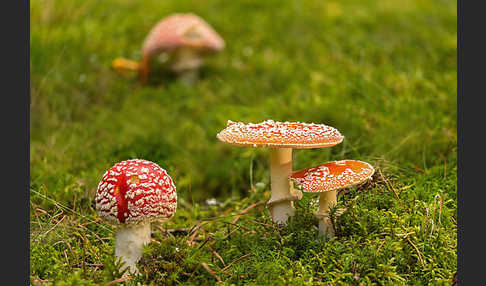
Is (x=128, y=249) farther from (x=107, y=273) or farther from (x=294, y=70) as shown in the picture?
(x=294, y=70)

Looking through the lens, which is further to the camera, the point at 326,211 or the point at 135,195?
the point at 326,211

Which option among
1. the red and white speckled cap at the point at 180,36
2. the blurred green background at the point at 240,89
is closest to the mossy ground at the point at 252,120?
the blurred green background at the point at 240,89

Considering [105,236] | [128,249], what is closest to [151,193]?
[128,249]

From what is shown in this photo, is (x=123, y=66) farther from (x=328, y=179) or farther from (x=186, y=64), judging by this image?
(x=328, y=179)

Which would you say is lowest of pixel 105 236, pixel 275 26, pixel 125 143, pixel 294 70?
pixel 105 236

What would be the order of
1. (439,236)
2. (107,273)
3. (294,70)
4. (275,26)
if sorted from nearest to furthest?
(107,273) → (439,236) → (294,70) → (275,26)

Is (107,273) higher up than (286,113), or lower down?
lower down

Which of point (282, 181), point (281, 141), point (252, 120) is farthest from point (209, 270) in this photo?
point (252, 120)
